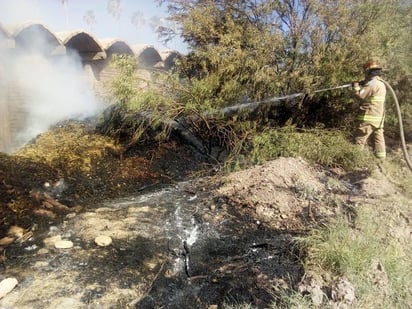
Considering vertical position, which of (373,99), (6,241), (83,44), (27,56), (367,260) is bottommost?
(6,241)

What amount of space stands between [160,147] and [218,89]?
159 cm

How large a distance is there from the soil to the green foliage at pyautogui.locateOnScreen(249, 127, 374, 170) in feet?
1.19

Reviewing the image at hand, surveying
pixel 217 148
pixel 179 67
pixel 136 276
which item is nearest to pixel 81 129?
pixel 179 67

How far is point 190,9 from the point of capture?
6961 mm

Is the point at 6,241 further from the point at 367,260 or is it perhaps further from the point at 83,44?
the point at 83,44

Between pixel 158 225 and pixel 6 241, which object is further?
pixel 158 225

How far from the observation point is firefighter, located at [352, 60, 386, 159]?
5902mm

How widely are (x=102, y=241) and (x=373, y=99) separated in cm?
495

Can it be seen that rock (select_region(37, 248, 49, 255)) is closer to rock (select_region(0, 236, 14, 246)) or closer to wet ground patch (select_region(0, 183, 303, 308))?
wet ground patch (select_region(0, 183, 303, 308))

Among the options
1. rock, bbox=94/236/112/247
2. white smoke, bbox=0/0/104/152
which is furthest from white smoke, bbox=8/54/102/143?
rock, bbox=94/236/112/247

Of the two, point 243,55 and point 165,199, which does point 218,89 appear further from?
point 165,199

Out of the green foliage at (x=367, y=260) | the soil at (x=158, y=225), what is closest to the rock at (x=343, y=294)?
the green foliage at (x=367, y=260)

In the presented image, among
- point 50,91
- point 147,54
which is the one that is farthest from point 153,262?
point 147,54

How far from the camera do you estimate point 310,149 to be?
21.0 ft
